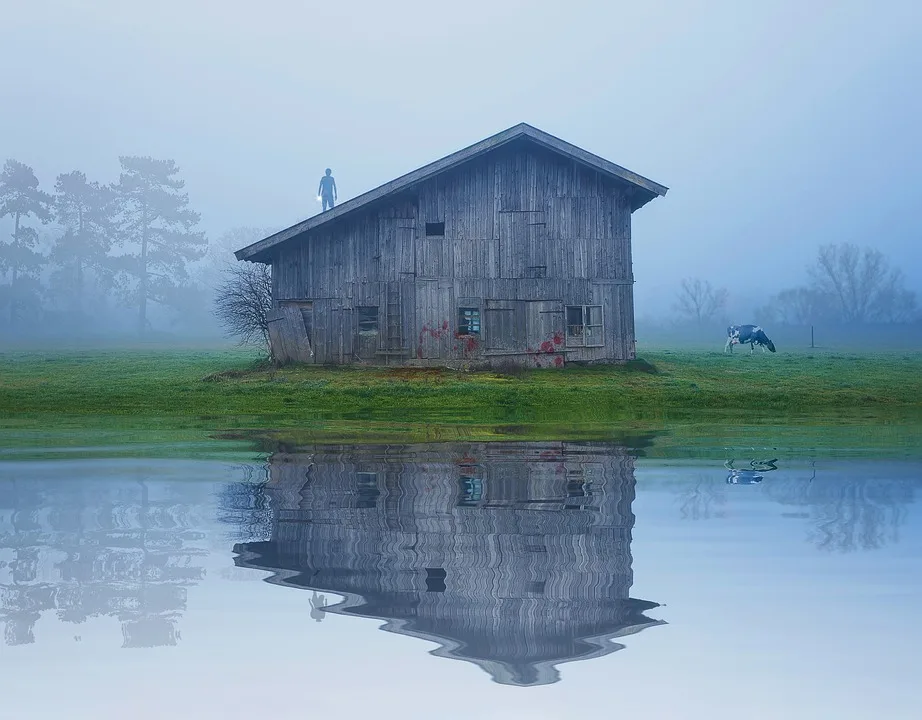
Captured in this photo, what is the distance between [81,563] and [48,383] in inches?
1018

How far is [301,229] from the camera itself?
3441cm

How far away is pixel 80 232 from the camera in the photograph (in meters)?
113

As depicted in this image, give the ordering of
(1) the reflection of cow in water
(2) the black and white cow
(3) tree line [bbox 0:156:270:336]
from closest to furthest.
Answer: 1. (1) the reflection of cow in water
2. (2) the black and white cow
3. (3) tree line [bbox 0:156:270:336]

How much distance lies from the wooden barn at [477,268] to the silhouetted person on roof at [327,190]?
9133 mm

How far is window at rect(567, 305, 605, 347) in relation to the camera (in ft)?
115

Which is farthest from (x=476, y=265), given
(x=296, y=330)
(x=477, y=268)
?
(x=296, y=330)

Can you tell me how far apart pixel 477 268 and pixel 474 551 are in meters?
27.7

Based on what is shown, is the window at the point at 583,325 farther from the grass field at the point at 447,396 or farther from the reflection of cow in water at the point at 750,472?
the reflection of cow in water at the point at 750,472

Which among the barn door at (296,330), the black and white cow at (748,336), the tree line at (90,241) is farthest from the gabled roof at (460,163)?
the tree line at (90,241)

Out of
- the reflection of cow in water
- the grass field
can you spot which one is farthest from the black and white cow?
the reflection of cow in water

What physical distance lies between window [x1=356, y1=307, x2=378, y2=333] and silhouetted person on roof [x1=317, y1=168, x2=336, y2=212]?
1021 centimetres

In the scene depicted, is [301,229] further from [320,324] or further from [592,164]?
[592,164]

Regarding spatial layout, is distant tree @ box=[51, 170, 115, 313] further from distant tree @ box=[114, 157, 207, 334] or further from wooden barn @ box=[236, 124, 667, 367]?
wooden barn @ box=[236, 124, 667, 367]

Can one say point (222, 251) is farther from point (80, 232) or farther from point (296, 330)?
point (296, 330)
